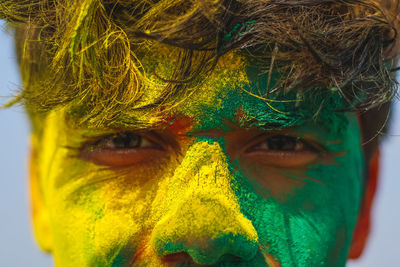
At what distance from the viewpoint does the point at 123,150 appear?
4.69 feet

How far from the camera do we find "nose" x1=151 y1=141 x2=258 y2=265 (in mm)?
1170

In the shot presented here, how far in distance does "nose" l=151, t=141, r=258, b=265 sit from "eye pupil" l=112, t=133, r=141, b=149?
177 mm

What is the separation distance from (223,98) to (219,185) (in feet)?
0.70

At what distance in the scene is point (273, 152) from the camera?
55.1 inches

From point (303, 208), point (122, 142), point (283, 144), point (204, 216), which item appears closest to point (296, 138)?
point (283, 144)

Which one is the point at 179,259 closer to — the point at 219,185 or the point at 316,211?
the point at 219,185

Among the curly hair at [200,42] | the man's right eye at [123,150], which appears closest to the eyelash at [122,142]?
the man's right eye at [123,150]

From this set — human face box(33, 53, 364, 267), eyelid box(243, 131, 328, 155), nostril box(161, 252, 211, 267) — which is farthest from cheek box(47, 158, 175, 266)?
eyelid box(243, 131, 328, 155)

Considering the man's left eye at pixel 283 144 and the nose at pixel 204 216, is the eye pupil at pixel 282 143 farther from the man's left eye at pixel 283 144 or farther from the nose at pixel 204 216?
the nose at pixel 204 216

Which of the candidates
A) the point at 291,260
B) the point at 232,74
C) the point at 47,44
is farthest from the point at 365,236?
the point at 47,44

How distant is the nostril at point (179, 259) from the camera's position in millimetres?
1192

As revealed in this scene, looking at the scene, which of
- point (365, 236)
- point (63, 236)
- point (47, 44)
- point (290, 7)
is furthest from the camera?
point (365, 236)

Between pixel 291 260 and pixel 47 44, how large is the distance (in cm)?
82

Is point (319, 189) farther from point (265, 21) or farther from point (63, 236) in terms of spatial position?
point (63, 236)
